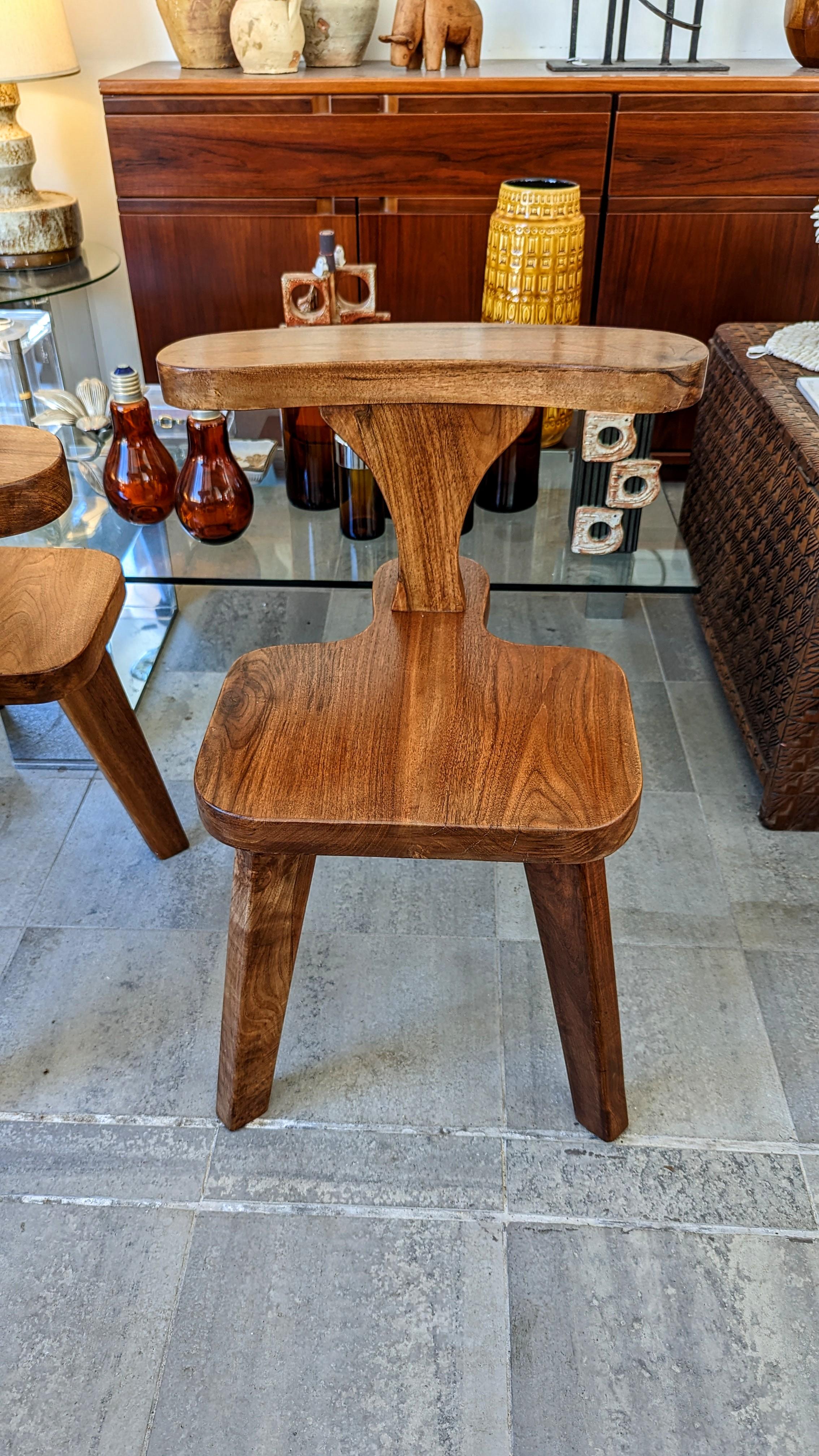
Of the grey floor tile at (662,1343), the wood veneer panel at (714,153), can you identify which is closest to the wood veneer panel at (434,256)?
the wood veneer panel at (714,153)

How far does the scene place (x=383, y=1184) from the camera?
1.02 m

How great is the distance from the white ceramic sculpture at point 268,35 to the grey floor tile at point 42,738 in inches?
55.4

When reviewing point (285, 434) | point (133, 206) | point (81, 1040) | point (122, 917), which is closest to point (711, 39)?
point (133, 206)

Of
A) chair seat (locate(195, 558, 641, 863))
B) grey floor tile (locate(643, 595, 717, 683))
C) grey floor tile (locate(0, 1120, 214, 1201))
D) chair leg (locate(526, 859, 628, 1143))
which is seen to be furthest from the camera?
grey floor tile (locate(643, 595, 717, 683))

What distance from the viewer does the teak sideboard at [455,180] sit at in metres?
2.03

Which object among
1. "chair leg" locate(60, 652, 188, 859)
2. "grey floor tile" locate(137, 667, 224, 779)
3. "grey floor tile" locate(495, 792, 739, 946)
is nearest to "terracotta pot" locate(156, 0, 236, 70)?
"grey floor tile" locate(137, 667, 224, 779)

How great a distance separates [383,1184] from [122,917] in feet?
1.65

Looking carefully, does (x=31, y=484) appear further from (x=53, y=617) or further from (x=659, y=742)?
(x=659, y=742)

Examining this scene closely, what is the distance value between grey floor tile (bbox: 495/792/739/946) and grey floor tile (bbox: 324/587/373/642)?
63cm

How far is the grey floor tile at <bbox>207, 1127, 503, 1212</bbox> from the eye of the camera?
1014mm

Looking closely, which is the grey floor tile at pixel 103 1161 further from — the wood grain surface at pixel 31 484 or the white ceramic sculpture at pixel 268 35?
the white ceramic sculpture at pixel 268 35

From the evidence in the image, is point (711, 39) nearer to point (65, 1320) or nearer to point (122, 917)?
point (122, 917)

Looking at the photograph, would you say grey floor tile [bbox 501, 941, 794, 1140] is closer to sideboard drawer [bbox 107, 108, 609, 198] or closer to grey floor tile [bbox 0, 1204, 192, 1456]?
grey floor tile [bbox 0, 1204, 192, 1456]

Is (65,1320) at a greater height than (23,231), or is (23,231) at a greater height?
(23,231)
